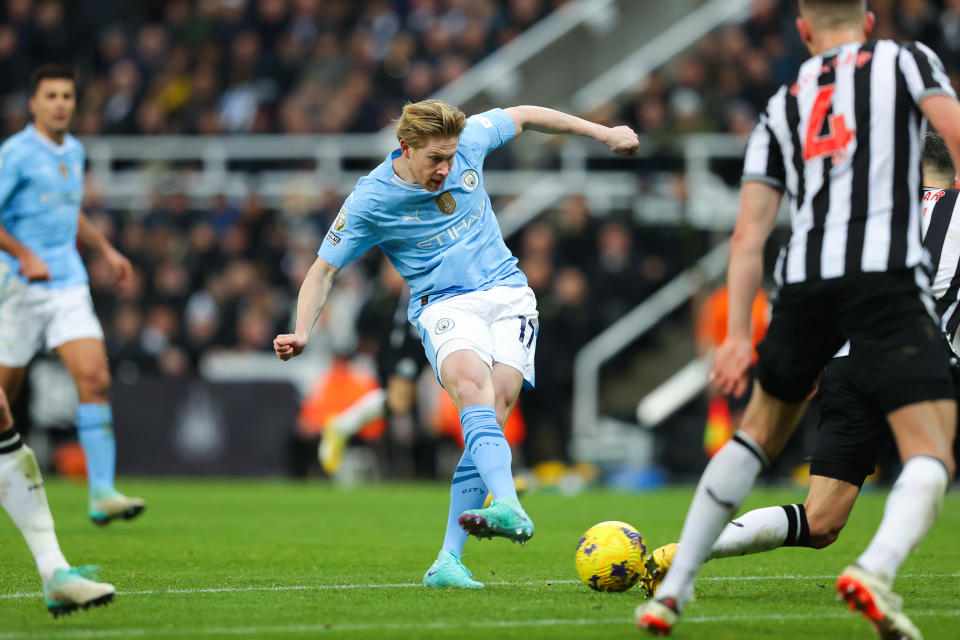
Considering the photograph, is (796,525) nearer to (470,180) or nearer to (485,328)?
(485,328)

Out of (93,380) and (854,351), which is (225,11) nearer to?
(93,380)

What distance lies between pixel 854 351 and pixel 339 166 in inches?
576

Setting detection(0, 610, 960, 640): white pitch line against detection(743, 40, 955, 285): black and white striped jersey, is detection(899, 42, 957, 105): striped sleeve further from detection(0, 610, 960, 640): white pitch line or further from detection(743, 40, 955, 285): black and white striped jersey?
detection(0, 610, 960, 640): white pitch line

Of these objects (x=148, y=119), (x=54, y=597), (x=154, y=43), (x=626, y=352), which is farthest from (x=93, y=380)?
(x=154, y=43)

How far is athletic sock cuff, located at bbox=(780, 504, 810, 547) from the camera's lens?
19.1 ft

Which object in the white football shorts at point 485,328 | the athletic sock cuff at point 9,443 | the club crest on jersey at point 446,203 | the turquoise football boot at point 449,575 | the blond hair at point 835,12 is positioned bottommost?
the turquoise football boot at point 449,575

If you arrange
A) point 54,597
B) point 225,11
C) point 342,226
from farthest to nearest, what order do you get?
point 225,11 < point 342,226 < point 54,597

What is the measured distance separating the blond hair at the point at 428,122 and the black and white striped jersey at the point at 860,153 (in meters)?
1.84

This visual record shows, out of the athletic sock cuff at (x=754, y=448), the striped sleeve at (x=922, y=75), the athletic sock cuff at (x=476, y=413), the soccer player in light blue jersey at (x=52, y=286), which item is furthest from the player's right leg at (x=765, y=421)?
the soccer player in light blue jersey at (x=52, y=286)

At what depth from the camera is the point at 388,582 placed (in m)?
6.27

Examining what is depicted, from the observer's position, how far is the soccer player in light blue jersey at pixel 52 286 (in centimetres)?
884

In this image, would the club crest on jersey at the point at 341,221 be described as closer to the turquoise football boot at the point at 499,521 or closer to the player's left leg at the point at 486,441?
the player's left leg at the point at 486,441

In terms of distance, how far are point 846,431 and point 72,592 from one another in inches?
127

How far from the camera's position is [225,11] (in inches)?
835
